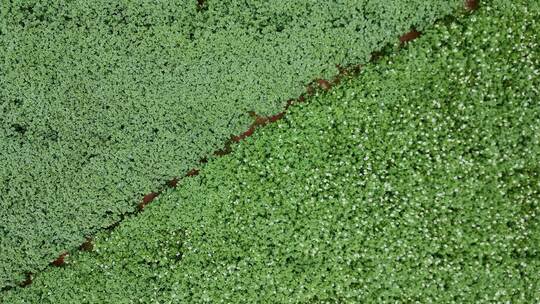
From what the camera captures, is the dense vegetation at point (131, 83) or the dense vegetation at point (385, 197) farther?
the dense vegetation at point (131, 83)

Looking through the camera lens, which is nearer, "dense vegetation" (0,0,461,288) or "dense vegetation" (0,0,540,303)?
"dense vegetation" (0,0,540,303)

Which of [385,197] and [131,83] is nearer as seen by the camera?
[385,197]

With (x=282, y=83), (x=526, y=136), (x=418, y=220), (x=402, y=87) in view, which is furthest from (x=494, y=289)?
(x=282, y=83)

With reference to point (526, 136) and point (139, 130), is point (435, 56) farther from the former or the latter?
point (139, 130)

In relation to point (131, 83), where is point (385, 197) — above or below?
below
